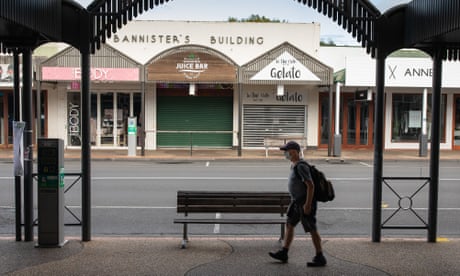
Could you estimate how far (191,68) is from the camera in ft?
66.2

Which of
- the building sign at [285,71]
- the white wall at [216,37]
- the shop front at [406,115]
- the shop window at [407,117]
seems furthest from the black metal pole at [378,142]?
the shop window at [407,117]

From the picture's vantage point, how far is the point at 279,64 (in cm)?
2036

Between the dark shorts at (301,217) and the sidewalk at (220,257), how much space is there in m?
0.47

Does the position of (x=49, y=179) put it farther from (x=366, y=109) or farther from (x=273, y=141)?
(x=366, y=109)

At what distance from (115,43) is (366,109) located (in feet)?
41.4

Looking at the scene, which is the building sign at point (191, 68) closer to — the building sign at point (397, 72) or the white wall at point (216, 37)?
the white wall at point (216, 37)

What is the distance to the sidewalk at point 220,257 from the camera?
5285mm

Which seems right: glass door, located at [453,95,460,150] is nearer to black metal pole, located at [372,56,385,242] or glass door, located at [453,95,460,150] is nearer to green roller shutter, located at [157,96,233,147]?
green roller shutter, located at [157,96,233,147]

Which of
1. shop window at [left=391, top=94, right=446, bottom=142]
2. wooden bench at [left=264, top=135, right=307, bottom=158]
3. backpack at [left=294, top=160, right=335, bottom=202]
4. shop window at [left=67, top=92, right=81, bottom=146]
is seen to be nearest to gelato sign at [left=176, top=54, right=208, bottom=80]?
wooden bench at [left=264, top=135, right=307, bottom=158]

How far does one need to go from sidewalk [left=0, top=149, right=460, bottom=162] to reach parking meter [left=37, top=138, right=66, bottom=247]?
1327 cm

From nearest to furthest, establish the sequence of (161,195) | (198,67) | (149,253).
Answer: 1. (149,253)
2. (161,195)
3. (198,67)

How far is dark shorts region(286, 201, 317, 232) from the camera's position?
211 inches

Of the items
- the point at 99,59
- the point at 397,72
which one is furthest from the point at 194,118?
the point at 397,72

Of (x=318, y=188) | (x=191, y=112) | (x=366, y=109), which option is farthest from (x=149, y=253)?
(x=366, y=109)
